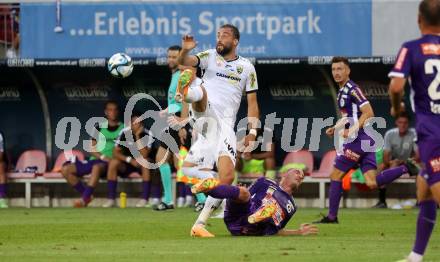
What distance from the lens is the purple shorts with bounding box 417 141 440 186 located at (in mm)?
7809

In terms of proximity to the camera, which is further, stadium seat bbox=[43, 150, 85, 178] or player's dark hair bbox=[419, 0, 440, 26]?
stadium seat bbox=[43, 150, 85, 178]

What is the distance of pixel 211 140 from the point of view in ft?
39.3

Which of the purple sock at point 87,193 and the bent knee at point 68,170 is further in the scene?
the bent knee at point 68,170

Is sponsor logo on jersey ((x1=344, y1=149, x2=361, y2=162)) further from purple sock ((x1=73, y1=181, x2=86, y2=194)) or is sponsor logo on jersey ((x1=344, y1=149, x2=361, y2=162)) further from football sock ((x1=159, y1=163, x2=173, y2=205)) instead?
purple sock ((x1=73, y1=181, x2=86, y2=194))

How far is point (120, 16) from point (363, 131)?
20.4 feet

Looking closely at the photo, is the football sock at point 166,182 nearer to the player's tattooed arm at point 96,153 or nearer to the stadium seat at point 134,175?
the stadium seat at point 134,175

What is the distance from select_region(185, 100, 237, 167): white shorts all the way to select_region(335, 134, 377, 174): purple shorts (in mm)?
2513

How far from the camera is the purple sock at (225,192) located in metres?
10.3

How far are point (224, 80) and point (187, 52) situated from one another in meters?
1.35

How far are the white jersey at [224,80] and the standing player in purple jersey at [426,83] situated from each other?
14.2 feet

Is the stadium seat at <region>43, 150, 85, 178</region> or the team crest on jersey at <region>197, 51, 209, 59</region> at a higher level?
the team crest on jersey at <region>197, 51, 209, 59</region>

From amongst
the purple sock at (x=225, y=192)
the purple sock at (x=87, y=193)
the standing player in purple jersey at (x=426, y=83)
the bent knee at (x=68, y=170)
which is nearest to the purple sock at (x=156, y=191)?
the purple sock at (x=87, y=193)

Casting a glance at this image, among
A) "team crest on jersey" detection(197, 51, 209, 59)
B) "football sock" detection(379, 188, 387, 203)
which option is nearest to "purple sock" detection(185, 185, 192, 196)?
"football sock" detection(379, 188, 387, 203)

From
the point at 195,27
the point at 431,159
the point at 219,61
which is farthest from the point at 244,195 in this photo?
the point at 195,27
